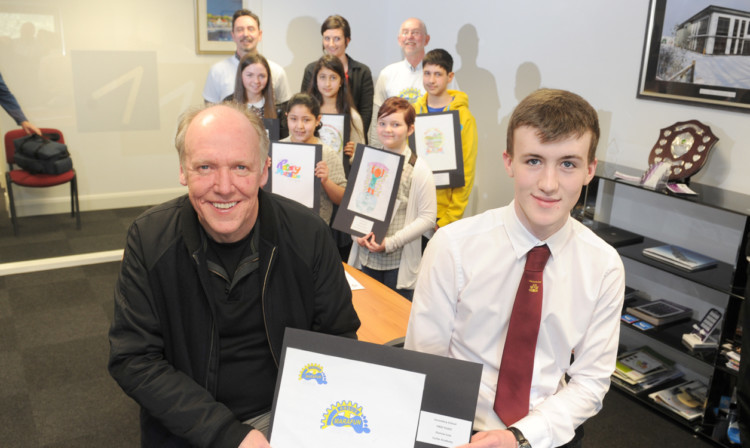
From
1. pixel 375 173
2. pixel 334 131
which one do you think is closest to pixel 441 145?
pixel 334 131

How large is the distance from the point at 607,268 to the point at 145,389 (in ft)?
4.22

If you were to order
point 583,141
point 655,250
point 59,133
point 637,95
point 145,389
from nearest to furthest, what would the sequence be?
point 583,141 → point 145,389 → point 655,250 → point 637,95 → point 59,133

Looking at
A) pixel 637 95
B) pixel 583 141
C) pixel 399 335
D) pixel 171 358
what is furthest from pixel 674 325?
pixel 171 358

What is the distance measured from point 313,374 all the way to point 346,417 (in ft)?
0.43

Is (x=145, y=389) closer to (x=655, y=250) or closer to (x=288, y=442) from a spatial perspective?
(x=288, y=442)

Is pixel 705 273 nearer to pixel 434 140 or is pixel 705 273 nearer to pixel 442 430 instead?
pixel 434 140

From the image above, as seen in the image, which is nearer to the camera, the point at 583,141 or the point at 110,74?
the point at 583,141

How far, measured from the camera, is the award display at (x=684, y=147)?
316cm

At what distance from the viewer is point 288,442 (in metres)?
1.42

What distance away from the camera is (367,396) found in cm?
138

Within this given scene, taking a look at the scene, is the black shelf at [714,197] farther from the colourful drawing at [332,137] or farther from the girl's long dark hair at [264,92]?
the girl's long dark hair at [264,92]

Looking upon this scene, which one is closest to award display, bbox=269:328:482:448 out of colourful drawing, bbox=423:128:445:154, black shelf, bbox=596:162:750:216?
black shelf, bbox=596:162:750:216

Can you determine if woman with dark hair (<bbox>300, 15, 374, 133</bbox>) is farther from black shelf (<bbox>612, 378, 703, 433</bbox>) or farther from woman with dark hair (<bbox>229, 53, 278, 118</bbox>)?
black shelf (<bbox>612, 378, 703, 433</bbox>)

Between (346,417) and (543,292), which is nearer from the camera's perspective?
(346,417)
